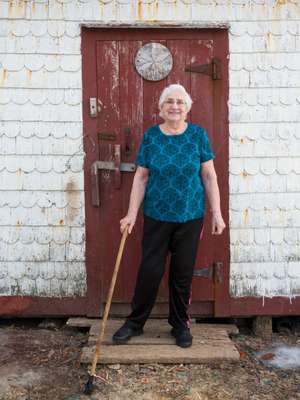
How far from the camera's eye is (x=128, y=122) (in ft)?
14.3

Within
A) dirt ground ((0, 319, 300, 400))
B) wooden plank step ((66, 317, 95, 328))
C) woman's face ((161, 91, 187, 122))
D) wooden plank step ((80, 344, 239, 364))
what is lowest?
dirt ground ((0, 319, 300, 400))

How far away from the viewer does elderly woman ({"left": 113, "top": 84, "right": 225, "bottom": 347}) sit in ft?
11.9

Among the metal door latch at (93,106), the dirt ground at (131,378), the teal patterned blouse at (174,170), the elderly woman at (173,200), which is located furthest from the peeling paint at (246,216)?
the metal door latch at (93,106)

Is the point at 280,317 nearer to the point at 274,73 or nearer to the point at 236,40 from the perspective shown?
the point at 274,73

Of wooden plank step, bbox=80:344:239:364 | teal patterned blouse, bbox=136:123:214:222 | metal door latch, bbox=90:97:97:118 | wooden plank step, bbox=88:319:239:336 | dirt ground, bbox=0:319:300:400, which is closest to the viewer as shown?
dirt ground, bbox=0:319:300:400

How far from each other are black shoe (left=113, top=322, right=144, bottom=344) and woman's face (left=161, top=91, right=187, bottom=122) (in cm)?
160

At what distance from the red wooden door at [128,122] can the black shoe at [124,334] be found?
0.50 m

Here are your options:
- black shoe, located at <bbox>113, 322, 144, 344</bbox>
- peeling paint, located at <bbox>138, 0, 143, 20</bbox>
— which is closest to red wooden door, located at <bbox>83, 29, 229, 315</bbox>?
peeling paint, located at <bbox>138, 0, 143, 20</bbox>

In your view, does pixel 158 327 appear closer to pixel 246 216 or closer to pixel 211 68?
pixel 246 216

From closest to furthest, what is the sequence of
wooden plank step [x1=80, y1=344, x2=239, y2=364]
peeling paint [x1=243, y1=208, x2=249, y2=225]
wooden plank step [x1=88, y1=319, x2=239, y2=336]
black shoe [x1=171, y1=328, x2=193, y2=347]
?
wooden plank step [x1=80, y1=344, x2=239, y2=364] < black shoe [x1=171, y1=328, x2=193, y2=347] < wooden plank step [x1=88, y1=319, x2=239, y2=336] < peeling paint [x1=243, y1=208, x2=249, y2=225]

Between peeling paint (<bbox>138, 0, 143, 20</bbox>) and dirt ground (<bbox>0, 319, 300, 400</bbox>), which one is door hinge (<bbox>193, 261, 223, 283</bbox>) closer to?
dirt ground (<bbox>0, 319, 300, 400</bbox>)

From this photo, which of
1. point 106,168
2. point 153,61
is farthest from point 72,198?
point 153,61

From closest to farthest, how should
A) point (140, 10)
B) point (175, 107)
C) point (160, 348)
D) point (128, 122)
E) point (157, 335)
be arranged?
point (175, 107) → point (160, 348) → point (157, 335) → point (140, 10) → point (128, 122)

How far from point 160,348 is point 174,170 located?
1.32 meters
